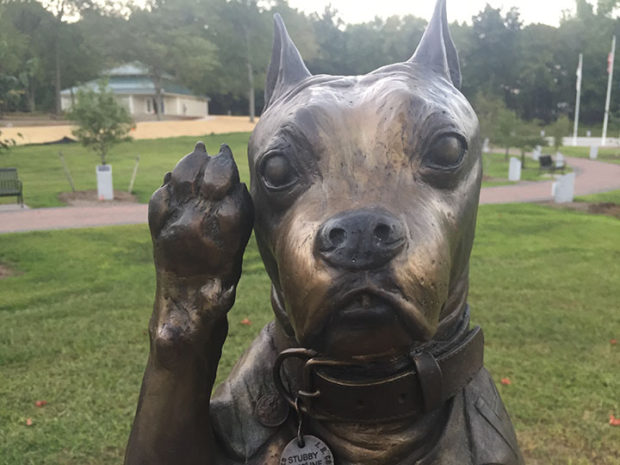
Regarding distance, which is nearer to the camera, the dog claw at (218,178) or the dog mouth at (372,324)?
the dog mouth at (372,324)

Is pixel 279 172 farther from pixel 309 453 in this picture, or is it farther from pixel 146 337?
pixel 146 337

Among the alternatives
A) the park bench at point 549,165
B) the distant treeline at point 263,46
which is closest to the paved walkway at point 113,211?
the park bench at point 549,165

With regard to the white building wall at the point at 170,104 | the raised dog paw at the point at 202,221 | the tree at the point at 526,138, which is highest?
the white building wall at the point at 170,104

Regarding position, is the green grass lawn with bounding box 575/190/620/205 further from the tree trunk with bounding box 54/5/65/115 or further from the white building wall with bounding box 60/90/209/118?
the white building wall with bounding box 60/90/209/118

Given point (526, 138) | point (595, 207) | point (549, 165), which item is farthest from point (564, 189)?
point (526, 138)

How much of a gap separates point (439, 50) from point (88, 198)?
619 inches

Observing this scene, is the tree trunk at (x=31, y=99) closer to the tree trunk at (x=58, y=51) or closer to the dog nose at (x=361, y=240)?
the tree trunk at (x=58, y=51)

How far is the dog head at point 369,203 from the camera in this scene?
1.04m

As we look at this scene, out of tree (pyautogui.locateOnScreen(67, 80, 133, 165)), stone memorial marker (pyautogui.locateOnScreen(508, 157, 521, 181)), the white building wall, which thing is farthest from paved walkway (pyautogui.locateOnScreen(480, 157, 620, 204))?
the white building wall

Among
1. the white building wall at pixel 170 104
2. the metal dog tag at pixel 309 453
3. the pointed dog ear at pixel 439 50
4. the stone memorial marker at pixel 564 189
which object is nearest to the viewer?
the metal dog tag at pixel 309 453

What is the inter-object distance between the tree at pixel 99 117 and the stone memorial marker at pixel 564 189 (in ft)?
41.3

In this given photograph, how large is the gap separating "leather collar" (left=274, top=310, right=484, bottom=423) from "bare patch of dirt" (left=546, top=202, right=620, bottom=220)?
12.6 metres

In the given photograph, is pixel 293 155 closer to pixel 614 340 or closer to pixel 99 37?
pixel 614 340

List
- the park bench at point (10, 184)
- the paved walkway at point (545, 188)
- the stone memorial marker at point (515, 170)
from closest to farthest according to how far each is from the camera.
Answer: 1. the park bench at point (10, 184)
2. the paved walkway at point (545, 188)
3. the stone memorial marker at point (515, 170)
